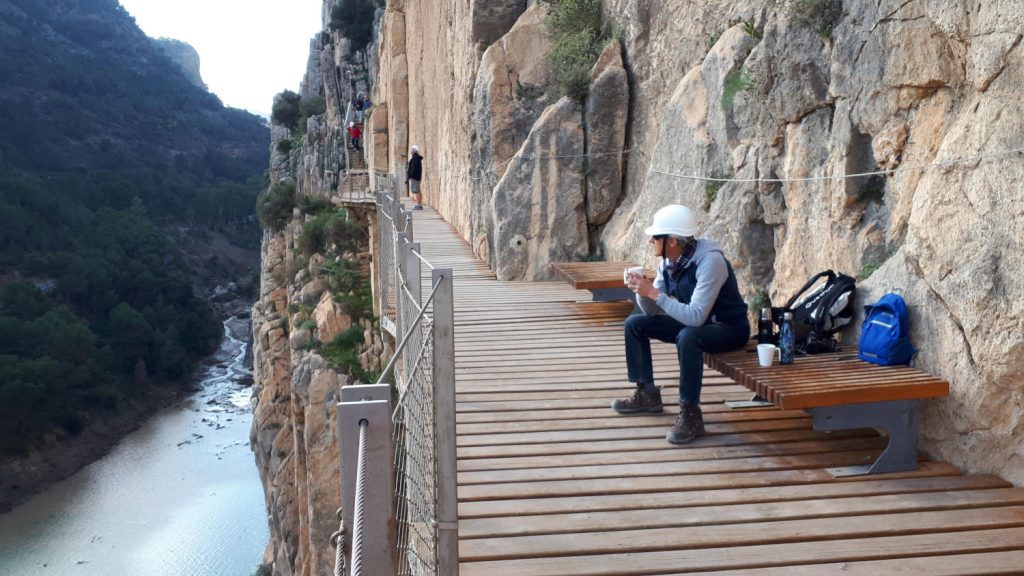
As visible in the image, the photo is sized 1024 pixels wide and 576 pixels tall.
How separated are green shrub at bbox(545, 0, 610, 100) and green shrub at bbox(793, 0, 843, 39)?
407 centimetres

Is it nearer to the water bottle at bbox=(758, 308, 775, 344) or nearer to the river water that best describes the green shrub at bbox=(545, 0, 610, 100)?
the water bottle at bbox=(758, 308, 775, 344)

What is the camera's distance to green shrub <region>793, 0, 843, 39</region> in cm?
479

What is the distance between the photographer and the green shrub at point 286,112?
168 feet

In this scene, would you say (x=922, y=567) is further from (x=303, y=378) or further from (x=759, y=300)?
(x=303, y=378)

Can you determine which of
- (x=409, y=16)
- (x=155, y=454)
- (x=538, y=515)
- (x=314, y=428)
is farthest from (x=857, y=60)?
(x=155, y=454)

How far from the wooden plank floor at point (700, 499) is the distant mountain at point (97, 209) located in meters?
36.5

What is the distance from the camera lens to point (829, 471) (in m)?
3.56

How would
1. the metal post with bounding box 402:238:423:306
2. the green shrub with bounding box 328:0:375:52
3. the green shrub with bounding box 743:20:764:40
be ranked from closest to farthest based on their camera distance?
the metal post with bounding box 402:238:423:306, the green shrub with bounding box 743:20:764:40, the green shrub with bounding box 328:0:375:52

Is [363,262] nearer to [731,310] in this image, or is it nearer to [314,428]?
[314,428]

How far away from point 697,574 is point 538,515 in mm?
674

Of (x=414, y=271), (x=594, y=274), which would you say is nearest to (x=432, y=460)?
(x=414, y=271)

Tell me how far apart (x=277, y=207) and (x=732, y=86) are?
3323cm

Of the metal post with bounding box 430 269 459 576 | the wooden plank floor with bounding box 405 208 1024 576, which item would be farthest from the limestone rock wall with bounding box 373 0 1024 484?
the metal post with bounding box 430 269 459 576

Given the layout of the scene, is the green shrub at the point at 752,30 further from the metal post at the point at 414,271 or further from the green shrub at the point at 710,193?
the metal post at the point at 414,271
